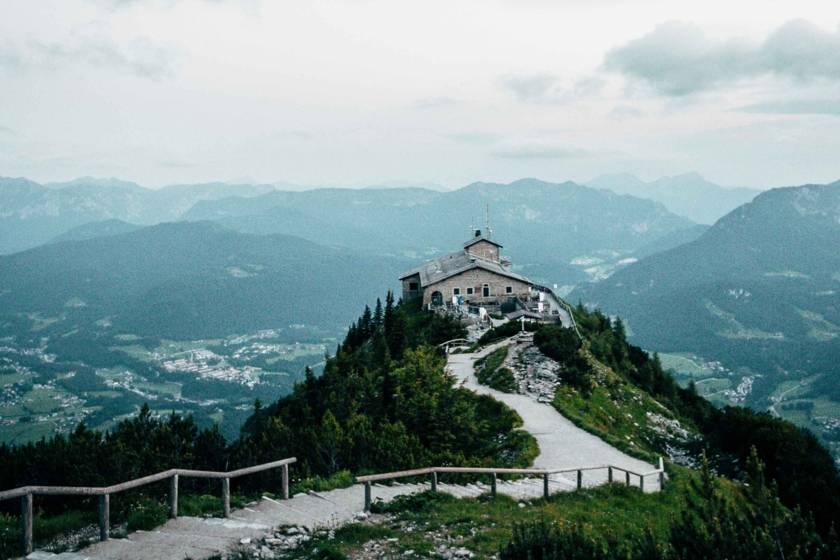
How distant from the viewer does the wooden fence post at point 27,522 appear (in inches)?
446

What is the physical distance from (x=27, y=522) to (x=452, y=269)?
5480 cm

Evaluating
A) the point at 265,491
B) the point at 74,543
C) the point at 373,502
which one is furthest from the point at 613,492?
the point at 74,543

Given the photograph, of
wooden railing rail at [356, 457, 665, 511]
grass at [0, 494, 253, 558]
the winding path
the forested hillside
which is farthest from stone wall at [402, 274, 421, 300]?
grass at [0, 494, 253, 558]

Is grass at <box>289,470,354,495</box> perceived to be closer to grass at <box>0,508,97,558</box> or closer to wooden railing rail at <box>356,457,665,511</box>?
wooden railing rail at <box>356,457,665,511</box>

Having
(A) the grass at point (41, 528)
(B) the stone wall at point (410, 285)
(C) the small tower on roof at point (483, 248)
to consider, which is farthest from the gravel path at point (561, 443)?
(C) the small tower on roof at point (483, 248)

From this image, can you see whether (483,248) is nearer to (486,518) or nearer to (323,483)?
(323,483)

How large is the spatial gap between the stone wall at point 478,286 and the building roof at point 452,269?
367mm

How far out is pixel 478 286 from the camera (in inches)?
2475

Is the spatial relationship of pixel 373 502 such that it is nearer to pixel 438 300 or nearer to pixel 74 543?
pixel 74 543

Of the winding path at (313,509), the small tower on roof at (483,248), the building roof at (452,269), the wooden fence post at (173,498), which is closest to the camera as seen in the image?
the winding path at (313,509)

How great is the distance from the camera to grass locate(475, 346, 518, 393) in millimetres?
35469

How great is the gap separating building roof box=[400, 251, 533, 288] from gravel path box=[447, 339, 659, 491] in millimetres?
27206

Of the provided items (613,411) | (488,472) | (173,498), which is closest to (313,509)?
(173,498)

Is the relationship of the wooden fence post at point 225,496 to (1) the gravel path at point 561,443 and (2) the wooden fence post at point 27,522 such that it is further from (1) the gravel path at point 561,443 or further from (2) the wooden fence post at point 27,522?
(1) the gravel path at point 561,443
